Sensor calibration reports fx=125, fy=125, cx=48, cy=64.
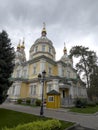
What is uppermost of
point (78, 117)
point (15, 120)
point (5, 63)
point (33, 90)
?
point (5, 63)

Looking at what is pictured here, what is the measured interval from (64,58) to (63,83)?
61.2 feet

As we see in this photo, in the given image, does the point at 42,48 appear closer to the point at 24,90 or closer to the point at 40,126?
the point at 24,90

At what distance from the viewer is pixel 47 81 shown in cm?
2606

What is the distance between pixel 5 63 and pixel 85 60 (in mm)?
22810

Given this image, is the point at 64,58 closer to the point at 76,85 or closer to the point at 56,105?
the point at 76,85

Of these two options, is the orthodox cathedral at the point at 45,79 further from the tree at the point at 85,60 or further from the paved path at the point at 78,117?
the paved path at the point at 78,117

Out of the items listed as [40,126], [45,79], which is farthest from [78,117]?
[45,79]

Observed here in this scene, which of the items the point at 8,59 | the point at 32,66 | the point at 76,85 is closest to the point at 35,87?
the point at 32,66

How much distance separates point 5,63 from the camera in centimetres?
1150

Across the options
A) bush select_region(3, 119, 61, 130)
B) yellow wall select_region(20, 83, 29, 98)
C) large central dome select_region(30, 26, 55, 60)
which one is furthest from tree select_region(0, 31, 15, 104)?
large central dome select_region(30, 26, 55, 60)

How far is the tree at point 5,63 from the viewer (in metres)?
11.3

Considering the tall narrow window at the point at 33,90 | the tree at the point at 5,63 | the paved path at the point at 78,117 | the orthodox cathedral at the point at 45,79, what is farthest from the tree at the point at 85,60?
the tree at the point at 5,63

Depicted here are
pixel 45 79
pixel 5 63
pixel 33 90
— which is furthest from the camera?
pixel 33 90

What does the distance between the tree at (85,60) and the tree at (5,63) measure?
2116 cm
